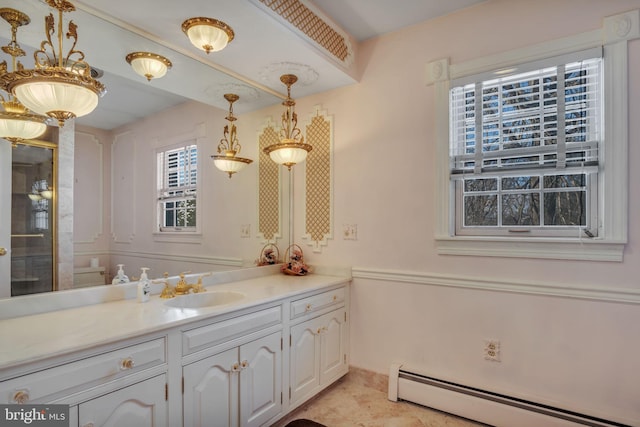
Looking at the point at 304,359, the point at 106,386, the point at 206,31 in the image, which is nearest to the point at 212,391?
the point at 106,386

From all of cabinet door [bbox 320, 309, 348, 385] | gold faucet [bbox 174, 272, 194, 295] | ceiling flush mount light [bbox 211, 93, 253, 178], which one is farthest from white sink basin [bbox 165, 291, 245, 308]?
ceiling flush mount light [bbox 211, 93, 253, 178]

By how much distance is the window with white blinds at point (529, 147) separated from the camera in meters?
1.95

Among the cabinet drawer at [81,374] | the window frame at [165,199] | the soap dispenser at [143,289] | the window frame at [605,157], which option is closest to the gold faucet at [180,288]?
the soap dispenser at [143,289]

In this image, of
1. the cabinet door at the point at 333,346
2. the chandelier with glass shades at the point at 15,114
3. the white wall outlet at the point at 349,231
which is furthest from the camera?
the white wall outlet at the point at 349,231

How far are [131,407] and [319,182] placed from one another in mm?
2024

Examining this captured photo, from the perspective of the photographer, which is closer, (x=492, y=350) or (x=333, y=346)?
(x=492, y=350)

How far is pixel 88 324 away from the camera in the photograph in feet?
4.66

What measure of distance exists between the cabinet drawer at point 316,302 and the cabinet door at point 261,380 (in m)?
0.20

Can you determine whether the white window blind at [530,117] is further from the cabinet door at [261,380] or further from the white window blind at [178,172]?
the white window blind at [178,172]

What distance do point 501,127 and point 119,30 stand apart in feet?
7.69

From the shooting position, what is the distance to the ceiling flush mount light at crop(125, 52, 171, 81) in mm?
1983

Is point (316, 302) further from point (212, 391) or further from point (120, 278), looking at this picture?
point (120, 278)

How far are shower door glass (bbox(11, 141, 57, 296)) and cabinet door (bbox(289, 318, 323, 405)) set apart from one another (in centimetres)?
136

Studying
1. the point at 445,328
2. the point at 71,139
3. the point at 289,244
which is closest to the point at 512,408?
the point at 445,328
